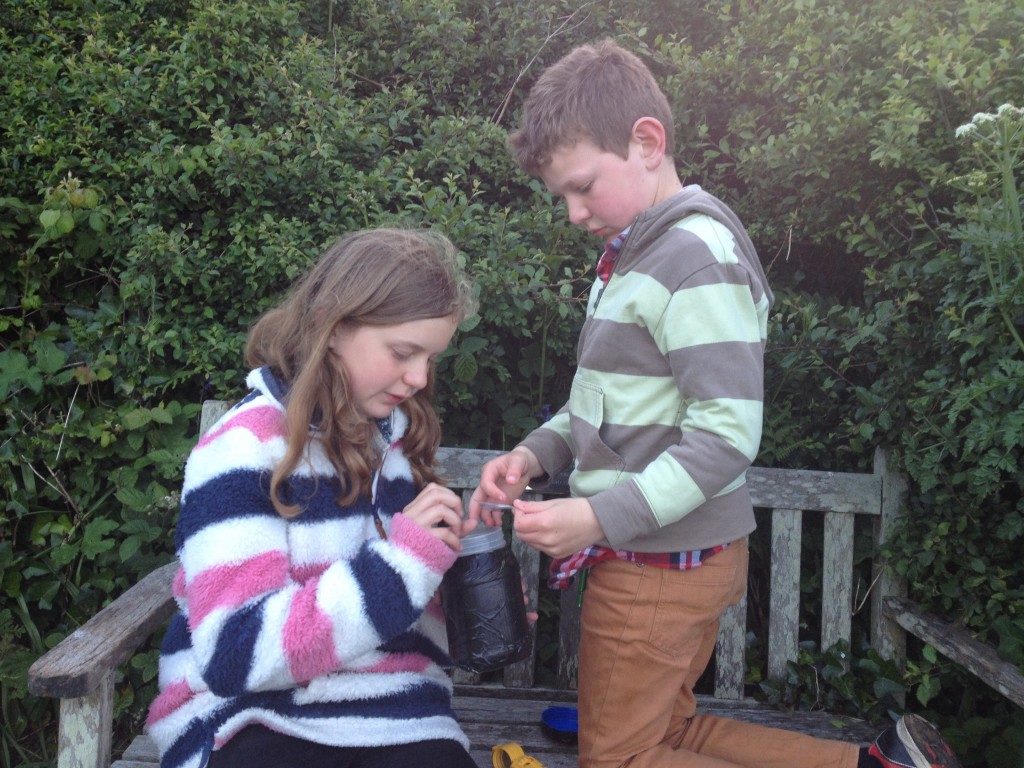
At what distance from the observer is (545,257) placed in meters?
2.45

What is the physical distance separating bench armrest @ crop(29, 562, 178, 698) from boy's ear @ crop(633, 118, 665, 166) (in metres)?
1.47

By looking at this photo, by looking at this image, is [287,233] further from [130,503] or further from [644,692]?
[644,692]

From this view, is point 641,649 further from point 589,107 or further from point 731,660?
point 589,107

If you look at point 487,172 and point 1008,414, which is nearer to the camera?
point 1008,414

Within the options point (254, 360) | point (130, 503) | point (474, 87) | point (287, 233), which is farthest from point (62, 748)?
point (474, 87)

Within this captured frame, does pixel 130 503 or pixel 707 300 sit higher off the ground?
pixel 707 300

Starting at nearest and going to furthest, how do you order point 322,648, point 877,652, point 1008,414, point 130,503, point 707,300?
point 322,648
point 707,300
point 1008,414
point 877,652
point 130,503

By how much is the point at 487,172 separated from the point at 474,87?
564 millimetres

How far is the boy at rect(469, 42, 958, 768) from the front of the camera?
159cm

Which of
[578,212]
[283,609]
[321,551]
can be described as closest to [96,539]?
[321,551]

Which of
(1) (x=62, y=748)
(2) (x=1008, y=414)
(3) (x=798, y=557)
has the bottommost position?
(3) (x=798, y=557)

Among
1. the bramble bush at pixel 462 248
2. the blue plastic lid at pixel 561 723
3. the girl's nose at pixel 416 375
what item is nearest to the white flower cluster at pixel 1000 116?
the bramble bush at pixel 462 248

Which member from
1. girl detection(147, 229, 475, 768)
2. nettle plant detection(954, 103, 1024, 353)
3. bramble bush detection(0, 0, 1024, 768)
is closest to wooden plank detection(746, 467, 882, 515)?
bramble bush detection(0, 0, 1024, 768)

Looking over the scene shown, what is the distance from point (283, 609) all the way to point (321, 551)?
194 mm
